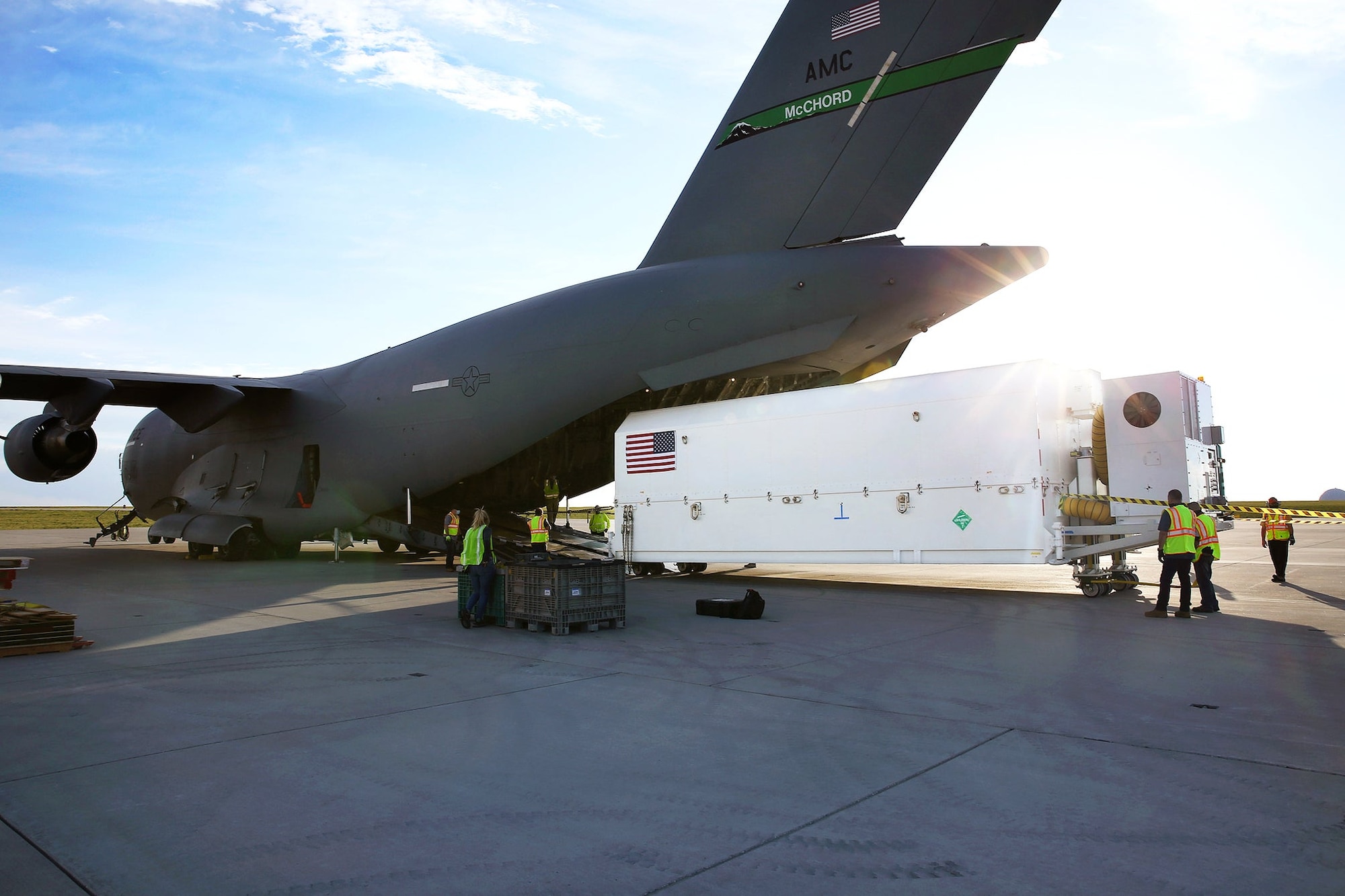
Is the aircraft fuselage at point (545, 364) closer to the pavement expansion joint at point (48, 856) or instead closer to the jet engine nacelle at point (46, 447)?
the jet engine nacelle at point (46, 447)

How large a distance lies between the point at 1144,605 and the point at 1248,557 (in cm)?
1200

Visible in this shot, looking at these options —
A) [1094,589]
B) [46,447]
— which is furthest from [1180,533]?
[46,447]

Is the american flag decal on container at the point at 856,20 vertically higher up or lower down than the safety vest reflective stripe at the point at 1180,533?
higher up

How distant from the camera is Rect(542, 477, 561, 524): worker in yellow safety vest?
18016 mm

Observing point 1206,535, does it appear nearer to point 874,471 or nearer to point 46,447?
point 874,471

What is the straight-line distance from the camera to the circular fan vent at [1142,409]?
37.8 ft

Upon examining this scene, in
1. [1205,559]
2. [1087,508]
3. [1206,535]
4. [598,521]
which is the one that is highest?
[1087,508]

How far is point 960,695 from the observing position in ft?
19.3

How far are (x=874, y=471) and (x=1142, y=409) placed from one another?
362 centimetres

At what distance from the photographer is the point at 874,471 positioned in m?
12.5

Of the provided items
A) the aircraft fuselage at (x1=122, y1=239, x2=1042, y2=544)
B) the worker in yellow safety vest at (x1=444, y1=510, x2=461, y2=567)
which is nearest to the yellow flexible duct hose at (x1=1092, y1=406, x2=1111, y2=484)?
the aircraft fuselage at (x1=122, y1=239, x2=1042, y2=544)

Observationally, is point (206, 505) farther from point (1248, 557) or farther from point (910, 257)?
point (1248, 557)

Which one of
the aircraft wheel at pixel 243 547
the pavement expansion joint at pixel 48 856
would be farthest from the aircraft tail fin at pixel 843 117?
the aircraft wheel at pixel 243 547

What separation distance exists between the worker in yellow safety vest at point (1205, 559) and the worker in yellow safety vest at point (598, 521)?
39.7 feet
